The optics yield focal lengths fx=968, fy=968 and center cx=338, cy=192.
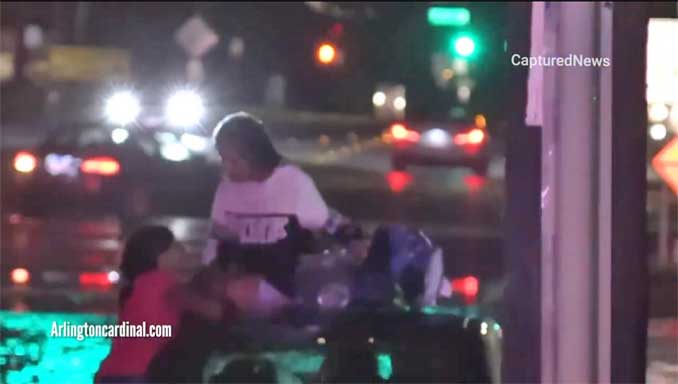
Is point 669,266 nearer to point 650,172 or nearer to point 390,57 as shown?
point 650,172

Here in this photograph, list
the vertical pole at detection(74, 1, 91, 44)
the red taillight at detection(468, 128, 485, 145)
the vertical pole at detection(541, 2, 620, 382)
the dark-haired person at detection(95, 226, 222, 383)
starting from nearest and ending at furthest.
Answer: the vertical pole at detection(541, 2, 620, 382) < the dark-haired person at detection(95, 226, 222, 383) < the red taillight at detection(468, 128, 485, 145) < the vertical pole at detection(74, 1, 91, 44)

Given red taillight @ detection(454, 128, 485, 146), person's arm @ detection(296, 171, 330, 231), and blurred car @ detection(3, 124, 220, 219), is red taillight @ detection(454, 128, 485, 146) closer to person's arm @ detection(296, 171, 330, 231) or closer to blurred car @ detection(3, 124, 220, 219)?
person's arm @ detection(296, 171, 330, 231)

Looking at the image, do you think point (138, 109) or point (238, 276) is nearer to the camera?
point (238, 276)

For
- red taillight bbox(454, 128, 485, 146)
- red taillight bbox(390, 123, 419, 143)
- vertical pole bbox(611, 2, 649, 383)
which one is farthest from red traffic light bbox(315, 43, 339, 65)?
vertical pole bbox(611, 2, 649, 383)

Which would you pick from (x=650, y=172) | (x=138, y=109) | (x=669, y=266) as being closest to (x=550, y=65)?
(x=650, y=172)

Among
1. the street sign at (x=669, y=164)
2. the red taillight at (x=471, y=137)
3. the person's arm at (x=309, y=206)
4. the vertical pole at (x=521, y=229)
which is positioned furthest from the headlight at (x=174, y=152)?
the street sign at (x=669, y=164)

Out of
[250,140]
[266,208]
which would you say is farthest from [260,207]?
[250,140]
